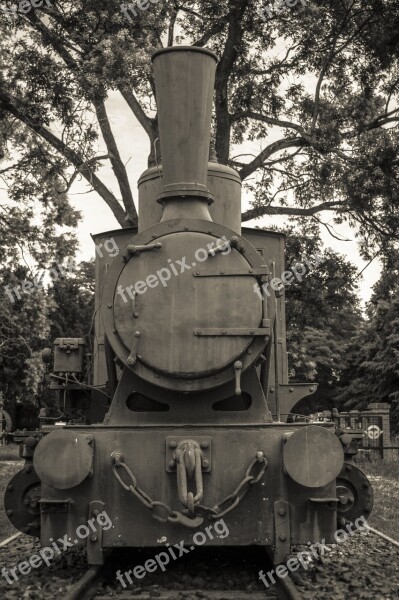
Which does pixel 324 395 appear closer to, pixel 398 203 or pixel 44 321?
pixel 44 321

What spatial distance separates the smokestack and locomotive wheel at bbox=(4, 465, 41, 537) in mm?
2400

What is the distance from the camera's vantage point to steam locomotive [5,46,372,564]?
493 centimetres

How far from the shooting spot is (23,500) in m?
5.77

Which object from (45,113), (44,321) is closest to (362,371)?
(44,321)

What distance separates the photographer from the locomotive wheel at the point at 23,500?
18.7ft

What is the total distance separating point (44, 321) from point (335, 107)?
901cm

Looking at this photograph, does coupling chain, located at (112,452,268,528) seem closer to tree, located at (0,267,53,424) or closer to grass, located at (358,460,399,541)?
grass, located at (358,460,399,541)

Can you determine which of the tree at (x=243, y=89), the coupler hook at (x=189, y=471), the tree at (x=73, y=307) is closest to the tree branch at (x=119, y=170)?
the tree at (x=243, y=89)

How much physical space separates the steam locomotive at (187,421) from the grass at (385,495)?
280 centimetres

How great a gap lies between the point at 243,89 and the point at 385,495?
8.83m

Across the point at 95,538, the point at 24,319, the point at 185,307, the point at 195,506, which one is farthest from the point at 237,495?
the point at 24,319

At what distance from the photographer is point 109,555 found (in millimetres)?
5945

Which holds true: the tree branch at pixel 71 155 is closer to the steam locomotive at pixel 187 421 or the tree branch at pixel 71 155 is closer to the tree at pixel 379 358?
the steam locomotive at pixel 187 421

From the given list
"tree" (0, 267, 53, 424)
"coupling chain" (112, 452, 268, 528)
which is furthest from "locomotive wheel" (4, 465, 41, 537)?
"tree" (0, 267, 53, 424)
